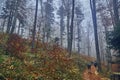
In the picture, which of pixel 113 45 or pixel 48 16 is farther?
pixel 48 16

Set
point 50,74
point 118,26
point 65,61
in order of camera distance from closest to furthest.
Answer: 1. point 50,74
2. point 65,61
3. point 118,26

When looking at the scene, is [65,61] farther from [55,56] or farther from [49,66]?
[49,66]

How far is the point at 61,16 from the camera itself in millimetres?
40219

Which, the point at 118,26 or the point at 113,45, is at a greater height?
the point at 118,26

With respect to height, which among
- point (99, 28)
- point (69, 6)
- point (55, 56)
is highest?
point (69, 6)

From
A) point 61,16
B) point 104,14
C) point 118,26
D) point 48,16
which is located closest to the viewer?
point 118,26

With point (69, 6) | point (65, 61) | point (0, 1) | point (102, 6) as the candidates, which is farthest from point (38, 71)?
point (0, 1)

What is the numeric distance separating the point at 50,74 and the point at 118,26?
887cm

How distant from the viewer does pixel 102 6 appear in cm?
2644

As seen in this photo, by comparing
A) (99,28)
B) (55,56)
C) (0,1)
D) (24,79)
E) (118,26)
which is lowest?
(24,79)

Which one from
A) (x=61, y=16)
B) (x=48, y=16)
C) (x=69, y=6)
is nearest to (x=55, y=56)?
(x=69, y=6)

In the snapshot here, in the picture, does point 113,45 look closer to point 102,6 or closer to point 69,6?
point 102,6

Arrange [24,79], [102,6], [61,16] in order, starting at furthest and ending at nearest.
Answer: [61,16] → [102,6] → [24,79]

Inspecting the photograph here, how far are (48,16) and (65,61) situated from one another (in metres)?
24.7
